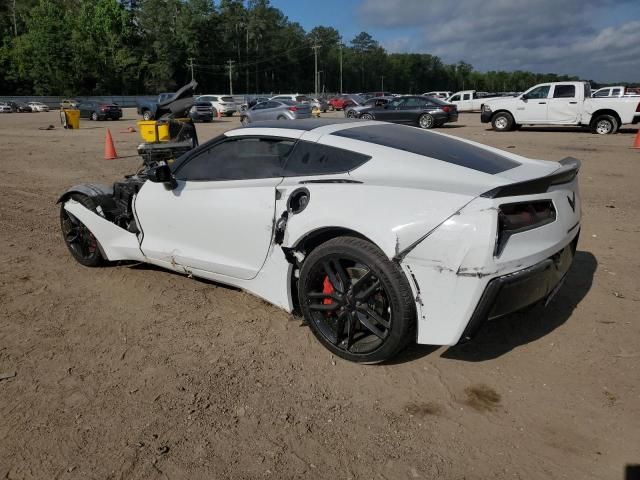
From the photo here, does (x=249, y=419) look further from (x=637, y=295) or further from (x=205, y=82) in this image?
(x=205, y=82)

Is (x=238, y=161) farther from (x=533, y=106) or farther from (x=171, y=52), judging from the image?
(x=171, y=52)

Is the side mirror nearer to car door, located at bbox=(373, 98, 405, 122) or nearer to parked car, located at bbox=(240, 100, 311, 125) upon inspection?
car door, located at bbox=(373, 98, 405, 122)

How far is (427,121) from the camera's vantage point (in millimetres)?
22125

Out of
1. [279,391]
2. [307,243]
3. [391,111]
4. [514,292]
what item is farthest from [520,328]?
[391,111]

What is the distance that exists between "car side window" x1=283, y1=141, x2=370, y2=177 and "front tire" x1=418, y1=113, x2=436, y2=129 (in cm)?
1969

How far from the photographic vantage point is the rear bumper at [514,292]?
8.46ft

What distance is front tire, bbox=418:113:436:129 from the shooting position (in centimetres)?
2198

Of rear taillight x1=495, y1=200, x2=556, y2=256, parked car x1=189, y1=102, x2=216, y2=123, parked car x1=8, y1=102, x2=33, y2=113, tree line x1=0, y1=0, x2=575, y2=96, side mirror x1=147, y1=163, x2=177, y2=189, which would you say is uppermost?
tree line x1=0, y1=0, x2=575, y2=96

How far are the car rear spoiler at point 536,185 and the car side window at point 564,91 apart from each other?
675 inches

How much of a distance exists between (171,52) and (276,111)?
75258mm

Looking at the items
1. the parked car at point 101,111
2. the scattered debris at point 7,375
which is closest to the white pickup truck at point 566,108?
the scattered debris at point 7,375

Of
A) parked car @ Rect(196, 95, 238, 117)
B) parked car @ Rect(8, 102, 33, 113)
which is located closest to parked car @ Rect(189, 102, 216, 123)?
parked car @ Rect(196, 95, 238, 117)

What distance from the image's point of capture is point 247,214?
135 inches

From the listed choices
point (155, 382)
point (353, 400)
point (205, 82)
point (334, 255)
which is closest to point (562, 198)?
point (334, 255)
